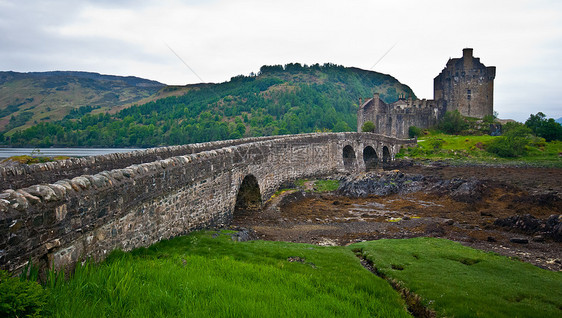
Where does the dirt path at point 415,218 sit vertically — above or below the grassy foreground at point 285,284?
A: below

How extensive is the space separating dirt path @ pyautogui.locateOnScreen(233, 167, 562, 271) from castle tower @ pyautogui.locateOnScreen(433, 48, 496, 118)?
4069cm

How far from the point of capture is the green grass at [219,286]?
5.45 meters

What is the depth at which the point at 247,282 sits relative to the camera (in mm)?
7156

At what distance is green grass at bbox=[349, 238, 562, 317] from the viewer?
7.22 m

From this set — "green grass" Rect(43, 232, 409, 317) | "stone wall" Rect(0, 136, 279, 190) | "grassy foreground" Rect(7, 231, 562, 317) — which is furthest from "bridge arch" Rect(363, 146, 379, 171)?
"green grass" Rect(43, 232, 409, 317)

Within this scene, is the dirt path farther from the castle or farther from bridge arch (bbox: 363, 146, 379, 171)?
the castle

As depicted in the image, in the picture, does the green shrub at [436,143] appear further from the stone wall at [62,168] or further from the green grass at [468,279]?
the stone wall at [62,168]

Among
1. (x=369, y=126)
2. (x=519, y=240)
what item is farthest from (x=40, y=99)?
(x=519, y=240)

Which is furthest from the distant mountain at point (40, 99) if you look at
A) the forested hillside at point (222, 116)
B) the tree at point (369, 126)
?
the tree at point (369, 126)

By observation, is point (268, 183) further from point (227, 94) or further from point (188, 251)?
point (227, 94)

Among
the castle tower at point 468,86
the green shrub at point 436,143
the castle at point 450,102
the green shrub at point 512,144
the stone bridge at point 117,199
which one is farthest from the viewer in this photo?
the castle tower at point 468,86

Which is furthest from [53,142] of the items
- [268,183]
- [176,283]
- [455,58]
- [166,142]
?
[176,283]

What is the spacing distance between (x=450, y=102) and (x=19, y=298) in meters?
73.5

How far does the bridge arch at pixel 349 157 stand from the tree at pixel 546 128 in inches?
1321
